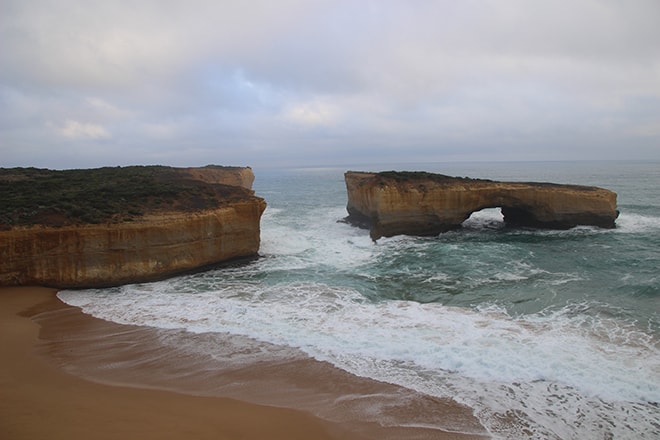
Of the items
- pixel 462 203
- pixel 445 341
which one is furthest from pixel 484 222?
pixel 445 341

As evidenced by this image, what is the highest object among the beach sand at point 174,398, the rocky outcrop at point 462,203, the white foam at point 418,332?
the rocky outcrop at point 462,203

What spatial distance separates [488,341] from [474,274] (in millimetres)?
6661

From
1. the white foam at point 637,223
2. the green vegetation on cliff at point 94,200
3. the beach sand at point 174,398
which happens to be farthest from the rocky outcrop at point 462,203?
the beach sand at point 174,398

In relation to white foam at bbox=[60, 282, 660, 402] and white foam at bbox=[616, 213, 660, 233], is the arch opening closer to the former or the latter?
white foam at bbox=[616, 213, 660, 233]

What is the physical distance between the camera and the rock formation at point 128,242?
13.7 meters

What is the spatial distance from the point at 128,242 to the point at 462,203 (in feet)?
63.4

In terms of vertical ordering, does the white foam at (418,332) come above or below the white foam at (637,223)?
below

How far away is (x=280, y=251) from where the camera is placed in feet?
67.6

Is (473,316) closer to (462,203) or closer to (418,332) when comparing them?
(418,332)

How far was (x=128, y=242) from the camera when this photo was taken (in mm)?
14836

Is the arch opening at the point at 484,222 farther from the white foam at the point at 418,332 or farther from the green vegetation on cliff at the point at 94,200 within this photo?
the green vegetation on cliff at the point at 94,200

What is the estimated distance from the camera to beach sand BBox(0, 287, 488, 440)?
21.2 feet

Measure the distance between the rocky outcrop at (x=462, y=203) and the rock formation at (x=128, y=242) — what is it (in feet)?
30.1

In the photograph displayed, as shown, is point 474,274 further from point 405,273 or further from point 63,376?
point 63,376
